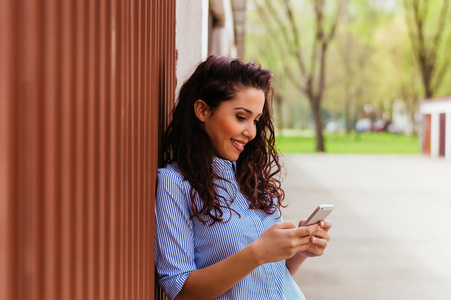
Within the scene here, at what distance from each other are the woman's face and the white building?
73.9 feet

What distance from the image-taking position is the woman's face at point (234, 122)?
2174 millimetres

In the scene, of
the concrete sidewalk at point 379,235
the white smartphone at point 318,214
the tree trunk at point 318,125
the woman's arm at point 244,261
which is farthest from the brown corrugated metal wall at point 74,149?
the tree trunk at point 318,125

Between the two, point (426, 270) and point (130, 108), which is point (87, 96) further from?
point (426, 270)

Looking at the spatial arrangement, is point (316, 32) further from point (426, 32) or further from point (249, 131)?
point (249, 131)

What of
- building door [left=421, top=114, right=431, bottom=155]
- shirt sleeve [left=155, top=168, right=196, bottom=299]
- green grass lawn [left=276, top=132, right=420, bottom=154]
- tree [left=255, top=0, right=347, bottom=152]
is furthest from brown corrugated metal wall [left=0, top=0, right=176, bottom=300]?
tree [left=255, top=0, right=347, bottom=152]

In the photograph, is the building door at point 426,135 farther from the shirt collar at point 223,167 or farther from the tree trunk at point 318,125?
the shirt collar at point 223,167

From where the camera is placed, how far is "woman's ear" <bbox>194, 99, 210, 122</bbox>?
2.23 meters

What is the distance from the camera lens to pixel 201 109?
2.23 m

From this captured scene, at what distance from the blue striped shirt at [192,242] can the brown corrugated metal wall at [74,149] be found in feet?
0.29

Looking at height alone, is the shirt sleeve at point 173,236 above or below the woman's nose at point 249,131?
below

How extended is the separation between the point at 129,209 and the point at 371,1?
38223 millimetres

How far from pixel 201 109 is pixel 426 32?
107ft

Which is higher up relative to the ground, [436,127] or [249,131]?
[249,131]

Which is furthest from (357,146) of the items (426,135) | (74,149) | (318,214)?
(74,149)
